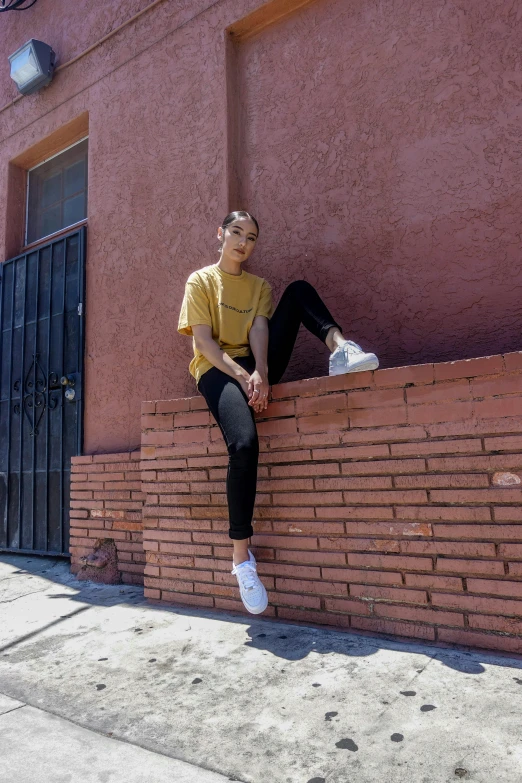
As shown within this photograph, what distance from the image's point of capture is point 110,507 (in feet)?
11.6

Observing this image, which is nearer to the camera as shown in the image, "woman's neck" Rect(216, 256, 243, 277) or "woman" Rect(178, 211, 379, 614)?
"woman" Rect(178, 211, 379, 614)

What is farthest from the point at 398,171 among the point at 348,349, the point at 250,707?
the point at 250,707

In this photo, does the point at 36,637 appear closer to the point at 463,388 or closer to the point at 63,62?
the point at 463,388

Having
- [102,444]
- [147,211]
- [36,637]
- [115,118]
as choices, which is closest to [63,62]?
[115,118]

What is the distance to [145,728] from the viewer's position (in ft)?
5.31

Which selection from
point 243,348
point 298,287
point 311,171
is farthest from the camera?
point 311,171

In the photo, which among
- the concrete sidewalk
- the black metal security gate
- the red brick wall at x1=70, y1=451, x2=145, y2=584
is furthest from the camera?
the black metal security gate

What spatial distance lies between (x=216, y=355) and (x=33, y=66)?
3728 millimetres

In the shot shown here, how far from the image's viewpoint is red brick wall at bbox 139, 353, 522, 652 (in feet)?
6.34

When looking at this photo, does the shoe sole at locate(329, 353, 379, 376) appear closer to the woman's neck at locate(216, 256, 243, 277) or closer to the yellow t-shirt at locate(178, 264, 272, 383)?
the yellow t-shirt at locate(178, 264, 272, 383)

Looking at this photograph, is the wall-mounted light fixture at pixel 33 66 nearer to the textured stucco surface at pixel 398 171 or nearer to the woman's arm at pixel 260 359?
the textured stucco surface at pixel 398 171

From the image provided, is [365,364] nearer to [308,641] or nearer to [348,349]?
[348,349]

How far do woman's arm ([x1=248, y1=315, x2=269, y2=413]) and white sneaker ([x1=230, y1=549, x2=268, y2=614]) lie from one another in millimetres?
662

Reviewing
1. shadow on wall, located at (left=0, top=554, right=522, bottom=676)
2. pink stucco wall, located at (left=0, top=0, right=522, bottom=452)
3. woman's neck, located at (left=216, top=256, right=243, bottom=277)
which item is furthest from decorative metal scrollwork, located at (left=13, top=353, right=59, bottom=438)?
woman's neck, located at (left=216, top=256, right=243, bottom=277)
